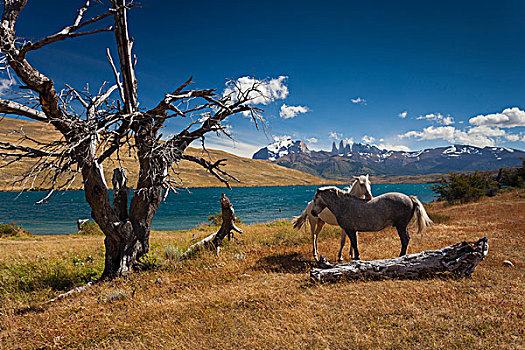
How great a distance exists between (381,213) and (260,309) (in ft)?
15.7

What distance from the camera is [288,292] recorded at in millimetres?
6207

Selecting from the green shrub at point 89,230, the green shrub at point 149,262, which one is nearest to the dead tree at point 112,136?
the green shrub at point 149,262

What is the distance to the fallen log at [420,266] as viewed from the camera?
20.3ft

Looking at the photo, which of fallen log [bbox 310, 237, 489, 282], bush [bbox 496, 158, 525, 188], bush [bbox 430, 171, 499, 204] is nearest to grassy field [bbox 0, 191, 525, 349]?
fallen log [bbox 310, 237, 489, 282]

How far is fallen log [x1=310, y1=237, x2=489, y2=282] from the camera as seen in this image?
6188mm

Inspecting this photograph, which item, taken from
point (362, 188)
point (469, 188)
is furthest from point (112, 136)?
point (469, 188)

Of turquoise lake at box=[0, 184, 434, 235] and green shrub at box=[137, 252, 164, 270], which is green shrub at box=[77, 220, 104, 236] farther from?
green shrub at box=[137, 252, 164, 270]

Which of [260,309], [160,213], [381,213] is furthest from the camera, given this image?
[160,213]

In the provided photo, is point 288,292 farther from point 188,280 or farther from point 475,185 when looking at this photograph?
point 475,185

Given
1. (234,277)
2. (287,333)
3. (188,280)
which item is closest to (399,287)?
(287,333)

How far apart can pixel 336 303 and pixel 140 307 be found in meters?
4.62

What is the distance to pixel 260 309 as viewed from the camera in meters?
5.38

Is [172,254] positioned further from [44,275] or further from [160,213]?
[160,213]

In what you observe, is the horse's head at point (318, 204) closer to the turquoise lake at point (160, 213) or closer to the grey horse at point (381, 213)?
the grey horse at point (381, 213)
